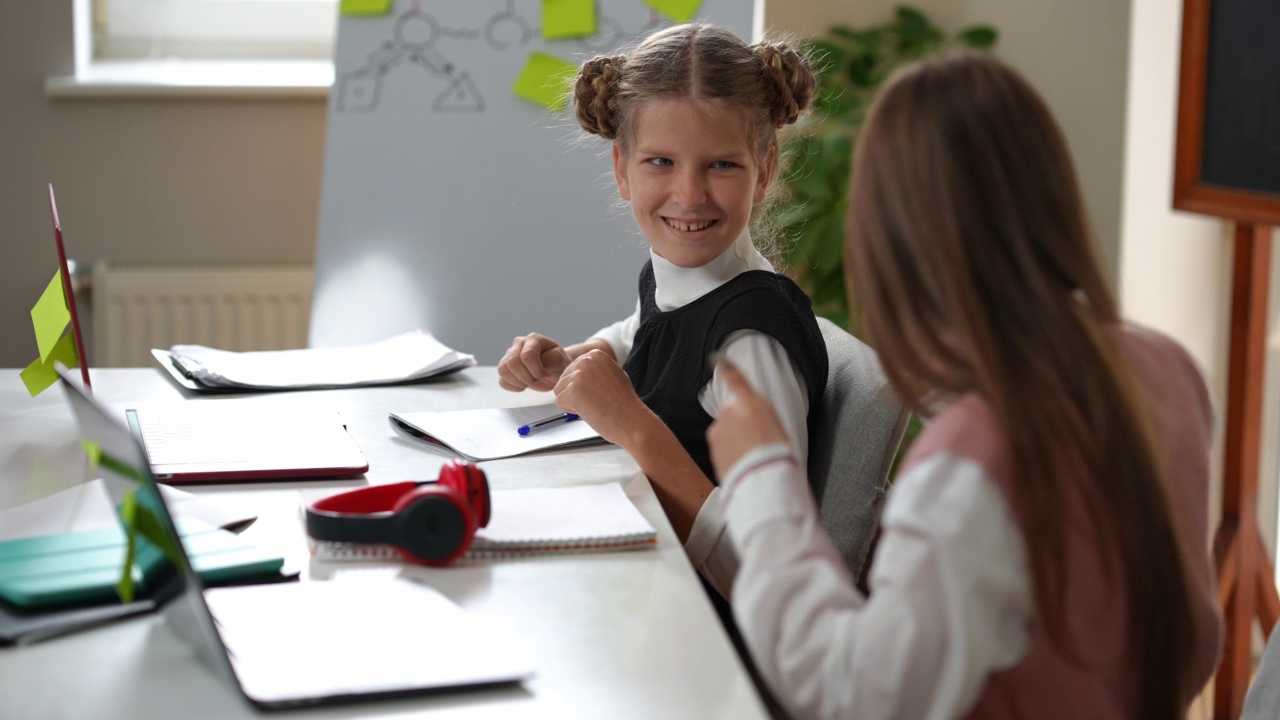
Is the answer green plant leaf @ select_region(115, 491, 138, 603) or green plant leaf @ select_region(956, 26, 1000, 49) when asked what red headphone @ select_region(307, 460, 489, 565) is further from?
green plant leaf @ select_region(956, 26, 1000, 49)

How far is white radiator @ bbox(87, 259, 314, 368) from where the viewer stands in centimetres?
258

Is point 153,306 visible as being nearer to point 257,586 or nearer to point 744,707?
point 257,586

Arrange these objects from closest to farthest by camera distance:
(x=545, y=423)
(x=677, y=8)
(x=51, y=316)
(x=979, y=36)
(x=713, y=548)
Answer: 1. (x=713, y=548)
2. (x=51, y=316)
3. (x=545, y=423)
4. (x=677, y=8)
5. (x=979, y=36)

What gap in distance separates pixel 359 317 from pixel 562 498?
4.09 feet

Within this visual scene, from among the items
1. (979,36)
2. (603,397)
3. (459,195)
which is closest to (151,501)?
(603,397)

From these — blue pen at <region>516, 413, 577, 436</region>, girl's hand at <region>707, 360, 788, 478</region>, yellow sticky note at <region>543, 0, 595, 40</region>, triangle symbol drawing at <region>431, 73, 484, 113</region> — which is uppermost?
yellow sticky note at <region>543, 0, 595, 40</region>

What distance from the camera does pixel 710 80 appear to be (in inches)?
53.6

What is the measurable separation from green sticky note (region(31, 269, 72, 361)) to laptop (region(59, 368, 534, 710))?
42cm

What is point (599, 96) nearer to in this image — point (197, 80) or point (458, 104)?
point (458, 104)

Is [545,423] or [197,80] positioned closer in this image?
[545,423]

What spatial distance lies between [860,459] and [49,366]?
86 cm

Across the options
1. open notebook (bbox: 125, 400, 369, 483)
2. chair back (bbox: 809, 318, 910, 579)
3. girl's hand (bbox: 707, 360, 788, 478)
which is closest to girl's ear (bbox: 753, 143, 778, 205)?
chair back (bbox: 809, 318, 910, 579)

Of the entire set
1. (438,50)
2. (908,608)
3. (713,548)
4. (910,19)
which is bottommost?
(713,548)

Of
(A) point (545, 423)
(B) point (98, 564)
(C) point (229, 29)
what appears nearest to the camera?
(B) point (98, 564)
